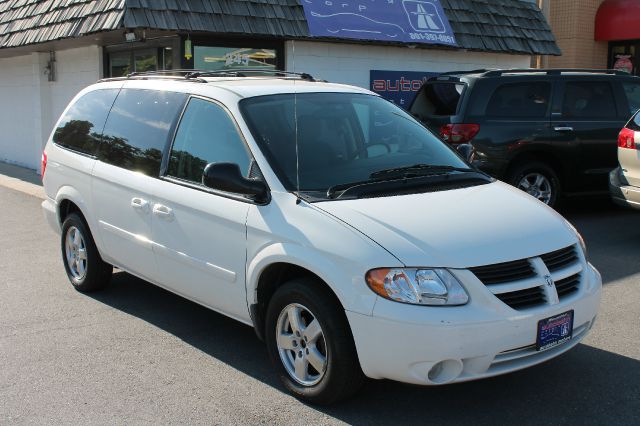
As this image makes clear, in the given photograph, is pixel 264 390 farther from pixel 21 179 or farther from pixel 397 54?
pixel 21 179

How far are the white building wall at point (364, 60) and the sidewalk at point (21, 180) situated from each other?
468cm

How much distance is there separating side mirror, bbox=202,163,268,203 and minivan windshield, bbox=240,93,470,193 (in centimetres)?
16

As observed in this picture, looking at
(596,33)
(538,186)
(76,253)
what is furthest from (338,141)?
(596,33)

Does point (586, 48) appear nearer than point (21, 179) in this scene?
No

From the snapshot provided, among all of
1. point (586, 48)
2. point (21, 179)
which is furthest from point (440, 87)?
point (586, 48)

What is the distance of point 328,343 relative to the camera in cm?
370

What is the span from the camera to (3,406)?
157 inches

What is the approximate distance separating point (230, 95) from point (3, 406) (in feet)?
7.48

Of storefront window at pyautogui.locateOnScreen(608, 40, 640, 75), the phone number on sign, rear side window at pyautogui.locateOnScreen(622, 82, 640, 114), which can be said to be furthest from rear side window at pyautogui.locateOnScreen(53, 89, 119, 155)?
storefront window at pyautogui.locateOnScreen(608, 40, 640, 75)

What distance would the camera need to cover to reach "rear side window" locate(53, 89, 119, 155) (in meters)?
5.85

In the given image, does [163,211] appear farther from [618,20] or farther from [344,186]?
[618,20]

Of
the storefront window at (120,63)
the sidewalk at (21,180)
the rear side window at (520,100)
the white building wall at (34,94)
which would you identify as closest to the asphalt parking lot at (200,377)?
the rear side window at (520,100)

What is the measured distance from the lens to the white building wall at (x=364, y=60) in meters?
11.0

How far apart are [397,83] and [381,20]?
1209 mm
